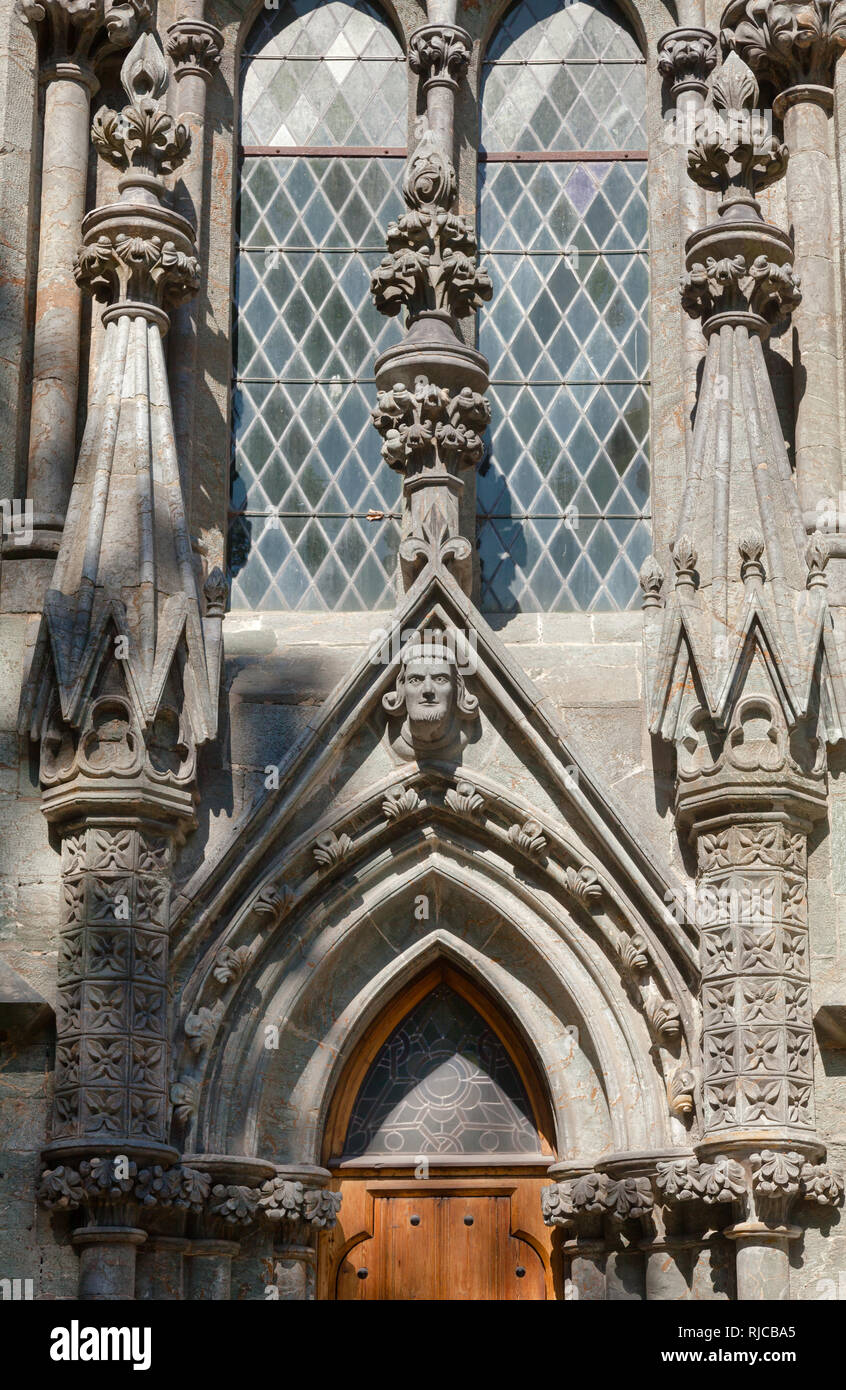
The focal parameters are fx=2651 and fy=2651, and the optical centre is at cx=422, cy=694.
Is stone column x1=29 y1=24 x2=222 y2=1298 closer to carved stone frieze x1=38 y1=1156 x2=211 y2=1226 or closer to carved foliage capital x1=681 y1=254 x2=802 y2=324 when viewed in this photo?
carved stone frieze x1=38 y1=1156 x2=211 y2=1226

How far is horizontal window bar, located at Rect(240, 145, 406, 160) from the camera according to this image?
1412 cm

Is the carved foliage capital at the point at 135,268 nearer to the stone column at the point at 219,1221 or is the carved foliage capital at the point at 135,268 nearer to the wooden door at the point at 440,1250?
the stone column at the point at 219,1221

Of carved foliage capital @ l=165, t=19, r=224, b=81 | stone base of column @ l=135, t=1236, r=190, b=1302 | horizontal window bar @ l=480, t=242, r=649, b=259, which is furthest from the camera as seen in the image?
horizontal window bar @ l=480, t=242, r=649, b=259

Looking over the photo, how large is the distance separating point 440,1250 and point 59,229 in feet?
17.3

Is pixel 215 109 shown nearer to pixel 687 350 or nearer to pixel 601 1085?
pixel 687 350

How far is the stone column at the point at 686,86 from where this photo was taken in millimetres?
13664

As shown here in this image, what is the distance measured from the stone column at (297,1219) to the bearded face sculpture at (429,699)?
2.02m

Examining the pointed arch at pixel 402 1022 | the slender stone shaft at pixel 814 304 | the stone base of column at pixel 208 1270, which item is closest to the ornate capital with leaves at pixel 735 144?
the slender stone shaft at pixel 814 304

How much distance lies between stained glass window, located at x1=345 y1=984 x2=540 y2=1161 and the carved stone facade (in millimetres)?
24

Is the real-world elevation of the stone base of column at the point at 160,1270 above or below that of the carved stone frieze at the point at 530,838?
below

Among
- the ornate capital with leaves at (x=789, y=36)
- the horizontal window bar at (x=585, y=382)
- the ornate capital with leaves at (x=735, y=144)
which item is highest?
the ornate capital with leaves at (x=789, y=36)

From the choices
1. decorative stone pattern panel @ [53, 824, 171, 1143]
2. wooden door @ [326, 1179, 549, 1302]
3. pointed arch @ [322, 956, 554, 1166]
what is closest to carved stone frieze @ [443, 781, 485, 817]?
pointed arch @ [322, 956, 554, 1166]

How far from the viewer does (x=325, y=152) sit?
14.1 m
